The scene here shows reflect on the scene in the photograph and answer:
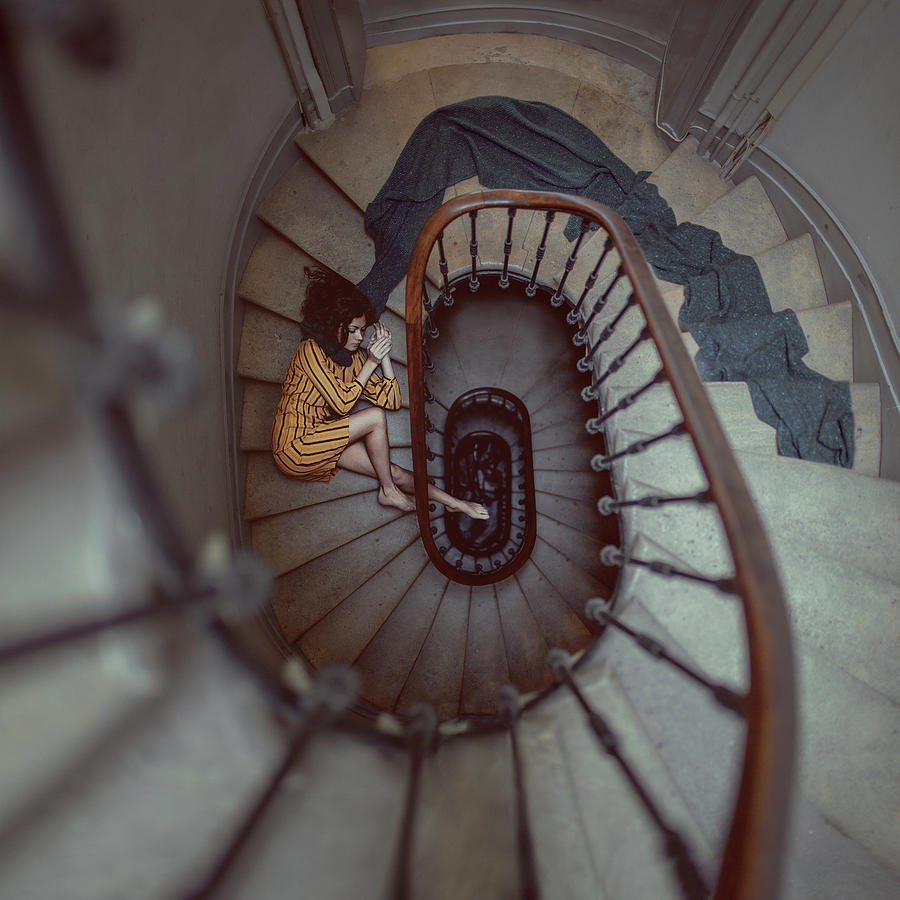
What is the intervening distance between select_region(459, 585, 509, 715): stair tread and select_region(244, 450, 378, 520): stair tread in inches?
47.5

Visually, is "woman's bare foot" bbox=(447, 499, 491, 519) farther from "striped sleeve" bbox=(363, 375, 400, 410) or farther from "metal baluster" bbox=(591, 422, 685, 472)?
"metal baluster" bbox=(591, 422, 685, 472)

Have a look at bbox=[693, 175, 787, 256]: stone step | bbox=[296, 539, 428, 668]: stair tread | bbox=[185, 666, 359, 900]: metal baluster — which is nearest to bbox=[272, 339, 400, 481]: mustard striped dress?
bbox=[296, 539, 428, 668]: stair tread

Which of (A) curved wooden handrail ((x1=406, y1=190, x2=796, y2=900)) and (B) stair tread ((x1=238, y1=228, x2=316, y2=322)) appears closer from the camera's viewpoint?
(A) curved wooden handrail ((x1=406, y1=190, x2=796, y2=900))

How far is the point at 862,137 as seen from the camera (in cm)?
265

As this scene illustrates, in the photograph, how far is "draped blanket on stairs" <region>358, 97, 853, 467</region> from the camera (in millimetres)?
2834

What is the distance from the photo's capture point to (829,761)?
5.50ft

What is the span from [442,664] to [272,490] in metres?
1.51

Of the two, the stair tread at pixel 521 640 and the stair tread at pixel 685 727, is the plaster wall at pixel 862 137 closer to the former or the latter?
the stair tread at pixel 685 727

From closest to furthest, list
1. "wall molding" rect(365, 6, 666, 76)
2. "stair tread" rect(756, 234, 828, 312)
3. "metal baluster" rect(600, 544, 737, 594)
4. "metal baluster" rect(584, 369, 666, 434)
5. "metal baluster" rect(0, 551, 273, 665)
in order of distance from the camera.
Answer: "metal baluster" rect(0, 551, 273, 665) → "metal baluster" rect(600, 544, 737, 594) → "metal baluster" rect(584, 369, 666, 434) → "stair tread" rect(756, 234, 828, 312) → "wall molding" rect(365, 6, 666, 76)

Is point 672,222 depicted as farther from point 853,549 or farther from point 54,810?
point 54,810

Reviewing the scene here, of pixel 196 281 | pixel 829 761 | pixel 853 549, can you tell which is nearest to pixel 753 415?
pixel 853 549

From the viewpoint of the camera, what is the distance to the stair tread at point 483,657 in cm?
328

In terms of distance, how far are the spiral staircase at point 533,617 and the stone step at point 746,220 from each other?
0.02 meters

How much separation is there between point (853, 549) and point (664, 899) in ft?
5.20
